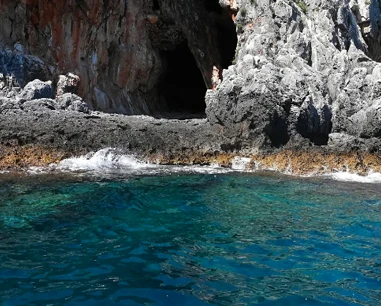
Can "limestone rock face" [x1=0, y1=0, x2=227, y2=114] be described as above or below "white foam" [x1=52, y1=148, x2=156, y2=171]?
above

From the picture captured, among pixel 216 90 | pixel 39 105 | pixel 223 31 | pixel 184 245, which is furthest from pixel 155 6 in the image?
pixel 184 245

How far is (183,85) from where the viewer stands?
32.9m

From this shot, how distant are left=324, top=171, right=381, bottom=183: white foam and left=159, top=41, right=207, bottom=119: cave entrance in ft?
53.0

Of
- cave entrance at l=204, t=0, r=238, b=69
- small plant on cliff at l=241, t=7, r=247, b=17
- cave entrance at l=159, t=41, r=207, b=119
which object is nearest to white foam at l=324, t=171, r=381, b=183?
small plant on cliff at l=241, t=7, r=247, b=17

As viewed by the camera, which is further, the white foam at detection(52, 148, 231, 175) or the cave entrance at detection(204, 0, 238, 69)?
the cave entrance at detection(204, 0, 238, 69)

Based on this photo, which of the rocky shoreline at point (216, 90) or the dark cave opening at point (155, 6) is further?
the dark cave opening at point (155, 6)

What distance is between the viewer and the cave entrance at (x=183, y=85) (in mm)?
29844

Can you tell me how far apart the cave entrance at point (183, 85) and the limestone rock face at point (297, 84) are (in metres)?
10.1

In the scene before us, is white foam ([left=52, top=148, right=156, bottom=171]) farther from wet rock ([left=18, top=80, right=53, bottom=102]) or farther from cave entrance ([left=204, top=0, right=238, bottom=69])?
cave entrance ([left=204, top=0, right=238, bottom=69])

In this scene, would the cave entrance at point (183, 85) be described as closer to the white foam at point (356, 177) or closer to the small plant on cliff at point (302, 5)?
the small plant on cliff at point (302, 5)

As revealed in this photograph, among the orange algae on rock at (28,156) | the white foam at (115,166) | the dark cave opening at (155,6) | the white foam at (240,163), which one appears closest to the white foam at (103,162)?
the white foam at (115,166)

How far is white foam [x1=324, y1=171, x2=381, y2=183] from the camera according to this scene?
1315 centimetres

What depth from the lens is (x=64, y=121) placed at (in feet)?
49.9

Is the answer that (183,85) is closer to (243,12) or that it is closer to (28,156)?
(243,12)
